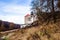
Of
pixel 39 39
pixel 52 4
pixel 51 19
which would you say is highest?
pixel 52 4

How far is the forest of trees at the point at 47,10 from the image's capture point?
16.2 metres

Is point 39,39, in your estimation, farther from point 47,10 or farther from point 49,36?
point 47,10

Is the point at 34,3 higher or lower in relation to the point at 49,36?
higher

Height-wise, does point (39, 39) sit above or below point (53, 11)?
below

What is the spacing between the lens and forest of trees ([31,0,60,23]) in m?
16.2

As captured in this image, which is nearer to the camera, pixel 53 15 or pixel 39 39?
pixel 39 39

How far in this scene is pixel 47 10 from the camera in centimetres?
1631

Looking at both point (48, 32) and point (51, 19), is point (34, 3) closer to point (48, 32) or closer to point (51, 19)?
point (51, 19)

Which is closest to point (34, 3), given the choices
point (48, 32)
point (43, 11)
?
point (43, 11)

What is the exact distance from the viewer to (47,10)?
642 inches

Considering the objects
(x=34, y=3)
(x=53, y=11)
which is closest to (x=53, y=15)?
(x=53, y=11)

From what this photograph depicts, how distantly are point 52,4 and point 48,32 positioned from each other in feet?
13.0

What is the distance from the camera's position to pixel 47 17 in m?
16.6

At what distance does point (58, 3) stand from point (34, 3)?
2166mm
